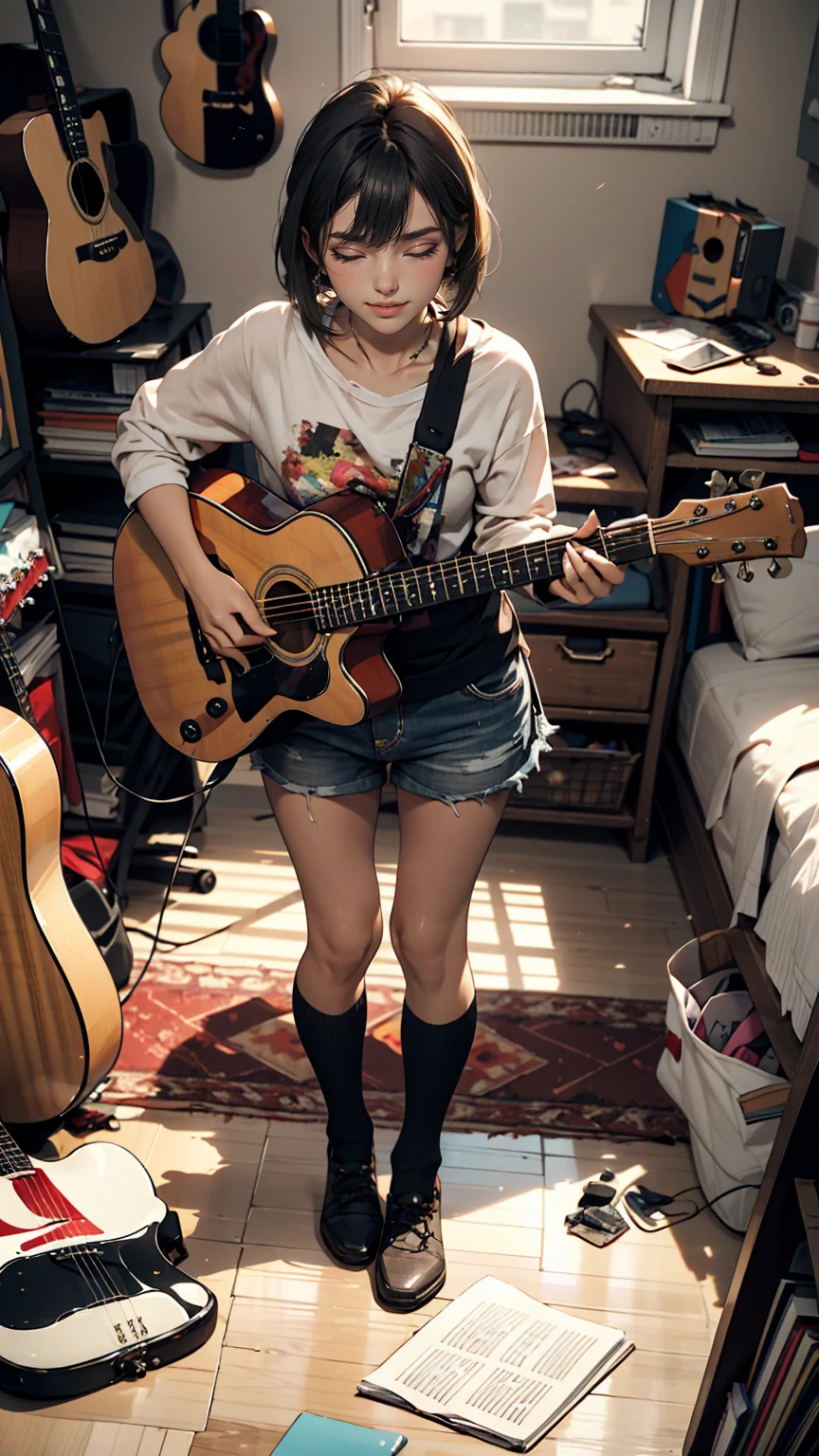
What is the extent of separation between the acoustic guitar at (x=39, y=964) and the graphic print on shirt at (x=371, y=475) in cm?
58

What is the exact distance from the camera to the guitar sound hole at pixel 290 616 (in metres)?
1.58

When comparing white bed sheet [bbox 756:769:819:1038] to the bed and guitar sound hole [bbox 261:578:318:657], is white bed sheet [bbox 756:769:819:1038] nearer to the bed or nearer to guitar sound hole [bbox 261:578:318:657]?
the bed

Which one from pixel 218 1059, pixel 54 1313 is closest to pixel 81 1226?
pixel 54 1313

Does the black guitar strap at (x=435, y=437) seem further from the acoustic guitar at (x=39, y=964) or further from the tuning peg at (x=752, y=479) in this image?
the acoustic guitar at (x=39, y=964)

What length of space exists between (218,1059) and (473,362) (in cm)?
128

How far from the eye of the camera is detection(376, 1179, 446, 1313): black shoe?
168 cm

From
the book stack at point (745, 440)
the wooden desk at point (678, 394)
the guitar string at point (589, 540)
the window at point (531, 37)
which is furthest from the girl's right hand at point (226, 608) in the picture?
the window at point (531, 37)

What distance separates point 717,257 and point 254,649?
1.46m

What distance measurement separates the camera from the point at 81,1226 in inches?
67.1

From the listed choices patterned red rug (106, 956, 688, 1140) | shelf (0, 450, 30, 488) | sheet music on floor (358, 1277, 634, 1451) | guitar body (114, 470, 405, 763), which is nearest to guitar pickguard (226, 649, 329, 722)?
guitar body (114, 470, 405, 763)

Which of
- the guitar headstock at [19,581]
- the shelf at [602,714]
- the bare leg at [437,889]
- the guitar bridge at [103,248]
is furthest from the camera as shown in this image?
the shelf at [602,714]

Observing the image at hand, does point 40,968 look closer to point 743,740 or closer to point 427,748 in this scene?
point 427,748

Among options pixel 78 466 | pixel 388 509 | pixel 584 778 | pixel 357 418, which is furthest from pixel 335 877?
pixel 584 778

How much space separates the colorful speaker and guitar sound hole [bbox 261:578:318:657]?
1399mm
